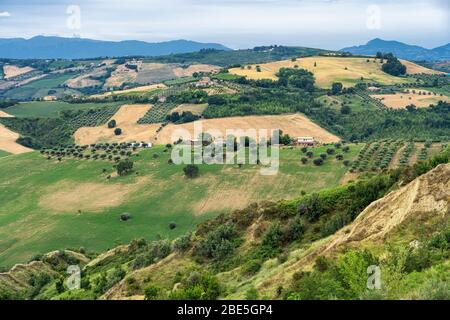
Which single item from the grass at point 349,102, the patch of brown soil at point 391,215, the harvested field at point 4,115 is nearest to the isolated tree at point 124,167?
the patch of brown soil at point 391,215

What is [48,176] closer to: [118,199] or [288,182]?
[118,199]

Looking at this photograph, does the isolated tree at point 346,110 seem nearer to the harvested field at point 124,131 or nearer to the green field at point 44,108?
the harvested field at point 124,131

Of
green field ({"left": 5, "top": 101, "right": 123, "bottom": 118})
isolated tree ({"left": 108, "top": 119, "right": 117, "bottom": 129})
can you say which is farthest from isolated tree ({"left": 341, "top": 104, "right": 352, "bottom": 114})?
green field ({"left": 5, "top": 101, "right": 123, "bottom": 118})

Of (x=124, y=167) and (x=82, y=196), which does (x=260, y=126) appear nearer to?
(x=124, y=167)

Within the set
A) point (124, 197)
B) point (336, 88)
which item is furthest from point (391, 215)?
point (336, 88)

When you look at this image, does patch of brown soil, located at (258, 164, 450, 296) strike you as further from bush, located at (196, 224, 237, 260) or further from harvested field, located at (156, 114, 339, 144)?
harvested field, located at (156, 114, 339, 144)
